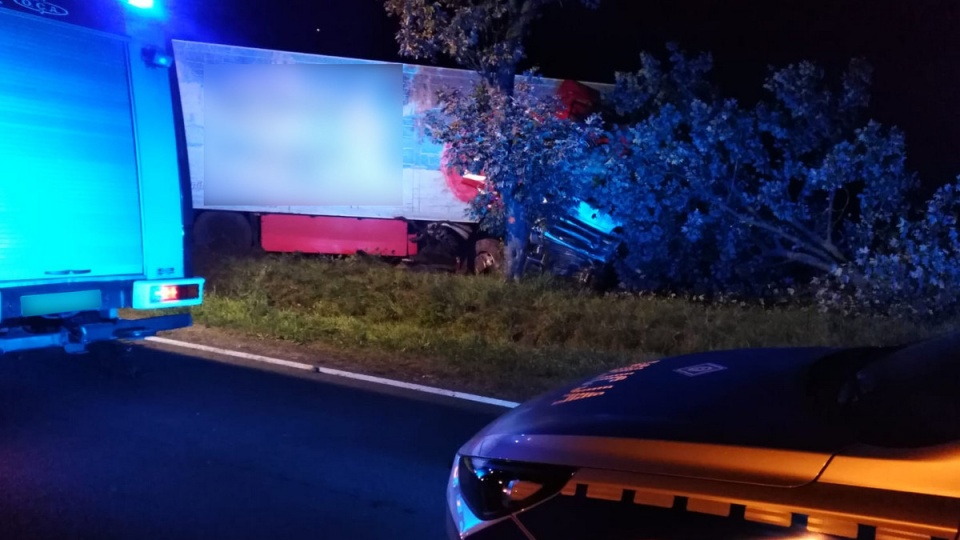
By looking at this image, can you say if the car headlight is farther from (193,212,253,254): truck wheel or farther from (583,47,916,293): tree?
(193,212,253,254): truck wheel

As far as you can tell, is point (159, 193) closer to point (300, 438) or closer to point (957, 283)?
point (300, 438)

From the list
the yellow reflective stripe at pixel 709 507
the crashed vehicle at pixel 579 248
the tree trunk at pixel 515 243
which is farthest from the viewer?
the crashed vehicle at pixel 579 248

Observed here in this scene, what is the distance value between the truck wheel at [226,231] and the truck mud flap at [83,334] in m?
7.95

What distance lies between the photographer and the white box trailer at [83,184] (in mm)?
5234

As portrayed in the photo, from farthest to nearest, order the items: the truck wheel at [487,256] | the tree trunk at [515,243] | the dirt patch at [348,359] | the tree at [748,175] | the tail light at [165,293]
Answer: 1. the truck wheel at [487,256]
2. the tree trunk at [515,243]
3. the tree at [748,175]
4. the dirt patch at [348,359]
5. the tail light at [165,293]

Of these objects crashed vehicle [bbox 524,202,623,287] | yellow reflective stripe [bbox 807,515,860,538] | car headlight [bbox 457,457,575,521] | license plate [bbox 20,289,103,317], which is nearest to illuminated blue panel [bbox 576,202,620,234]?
crashed vehicle [bbox 524,202,623,287]

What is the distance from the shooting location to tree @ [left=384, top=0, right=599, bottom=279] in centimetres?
1034

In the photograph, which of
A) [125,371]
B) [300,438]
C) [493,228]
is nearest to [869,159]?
[493,228]

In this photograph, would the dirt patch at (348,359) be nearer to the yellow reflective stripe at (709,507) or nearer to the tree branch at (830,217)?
the yellow reflective stripe at (709,507)

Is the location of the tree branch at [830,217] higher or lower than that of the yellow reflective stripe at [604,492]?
higher

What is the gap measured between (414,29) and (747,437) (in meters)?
8.98

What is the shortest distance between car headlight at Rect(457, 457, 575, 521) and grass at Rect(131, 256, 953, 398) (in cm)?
399

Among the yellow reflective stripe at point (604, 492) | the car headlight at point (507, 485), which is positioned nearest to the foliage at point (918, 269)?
the car headlight at point (507, 485)

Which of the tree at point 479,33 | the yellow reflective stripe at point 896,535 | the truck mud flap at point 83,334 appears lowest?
the truck mud flap at point 83,334
